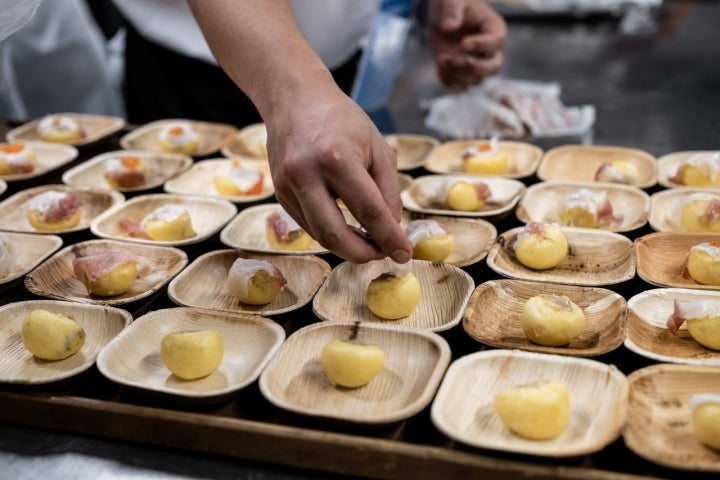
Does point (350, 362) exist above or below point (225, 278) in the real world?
above

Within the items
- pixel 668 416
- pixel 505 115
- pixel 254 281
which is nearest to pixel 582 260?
pixel 668 416

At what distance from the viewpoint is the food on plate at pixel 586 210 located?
6.97 feet

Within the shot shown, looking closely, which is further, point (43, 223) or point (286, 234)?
point (43, 223)

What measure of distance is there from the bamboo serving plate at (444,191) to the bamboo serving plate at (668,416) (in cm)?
87

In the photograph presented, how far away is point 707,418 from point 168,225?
1.52 metres

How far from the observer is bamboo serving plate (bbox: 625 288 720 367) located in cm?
151

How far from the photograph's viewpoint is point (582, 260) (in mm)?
1979

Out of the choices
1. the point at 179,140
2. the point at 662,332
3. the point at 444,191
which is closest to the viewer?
the point at 662,332

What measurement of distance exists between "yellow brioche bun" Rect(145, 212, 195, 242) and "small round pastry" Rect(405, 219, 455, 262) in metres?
0.70

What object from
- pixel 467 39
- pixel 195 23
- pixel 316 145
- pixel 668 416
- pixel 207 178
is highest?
pixel 316 145

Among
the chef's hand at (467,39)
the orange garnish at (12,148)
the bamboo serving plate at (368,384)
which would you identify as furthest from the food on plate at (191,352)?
the chef's hand at (467,39)

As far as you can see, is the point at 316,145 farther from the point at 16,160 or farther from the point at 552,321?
the point at 16,160

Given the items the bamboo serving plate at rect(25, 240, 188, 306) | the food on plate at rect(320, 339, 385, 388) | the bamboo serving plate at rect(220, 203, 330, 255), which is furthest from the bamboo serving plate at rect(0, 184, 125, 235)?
the food on plate at rect(320, 339, 385, 388)

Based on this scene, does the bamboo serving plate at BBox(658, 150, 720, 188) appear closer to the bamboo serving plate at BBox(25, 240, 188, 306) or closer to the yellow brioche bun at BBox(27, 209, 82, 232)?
the bamboo serving plate at BBox(25, 240, 188, 306)
